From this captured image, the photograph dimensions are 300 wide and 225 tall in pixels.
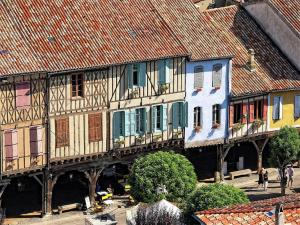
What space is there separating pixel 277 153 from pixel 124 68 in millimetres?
11471

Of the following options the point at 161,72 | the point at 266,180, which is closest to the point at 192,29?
the point at 161,72

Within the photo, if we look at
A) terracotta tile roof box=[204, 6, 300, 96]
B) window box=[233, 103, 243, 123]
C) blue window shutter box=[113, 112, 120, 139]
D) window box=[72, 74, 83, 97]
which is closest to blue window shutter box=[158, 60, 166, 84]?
blue window shutter box=[113, 112, 120, 139]

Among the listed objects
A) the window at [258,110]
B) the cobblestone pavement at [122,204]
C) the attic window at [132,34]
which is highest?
the attic window at [132,34]

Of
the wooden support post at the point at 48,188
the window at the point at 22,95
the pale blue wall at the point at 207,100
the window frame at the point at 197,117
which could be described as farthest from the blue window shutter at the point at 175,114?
the window at the point at 22,95

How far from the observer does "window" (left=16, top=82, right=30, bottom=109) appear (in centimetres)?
6575

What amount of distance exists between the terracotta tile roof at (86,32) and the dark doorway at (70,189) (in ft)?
26.4

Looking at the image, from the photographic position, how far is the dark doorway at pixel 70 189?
71.0 meters

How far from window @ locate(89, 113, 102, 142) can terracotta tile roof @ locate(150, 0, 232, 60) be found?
7501mm

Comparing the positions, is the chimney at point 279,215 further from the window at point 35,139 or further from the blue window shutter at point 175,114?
the blue window shutter at point 175,114

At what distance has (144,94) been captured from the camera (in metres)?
70.8

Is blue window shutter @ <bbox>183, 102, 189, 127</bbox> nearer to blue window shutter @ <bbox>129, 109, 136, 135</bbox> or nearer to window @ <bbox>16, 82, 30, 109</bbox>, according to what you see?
blue window shutter @ <bbox>129, 109, 136, 135</bbox>

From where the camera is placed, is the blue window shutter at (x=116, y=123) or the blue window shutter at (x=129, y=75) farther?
the blue window shutter at (x=116, y=123)

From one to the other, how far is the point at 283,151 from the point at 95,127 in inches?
484

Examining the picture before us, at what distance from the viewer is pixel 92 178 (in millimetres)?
70250
